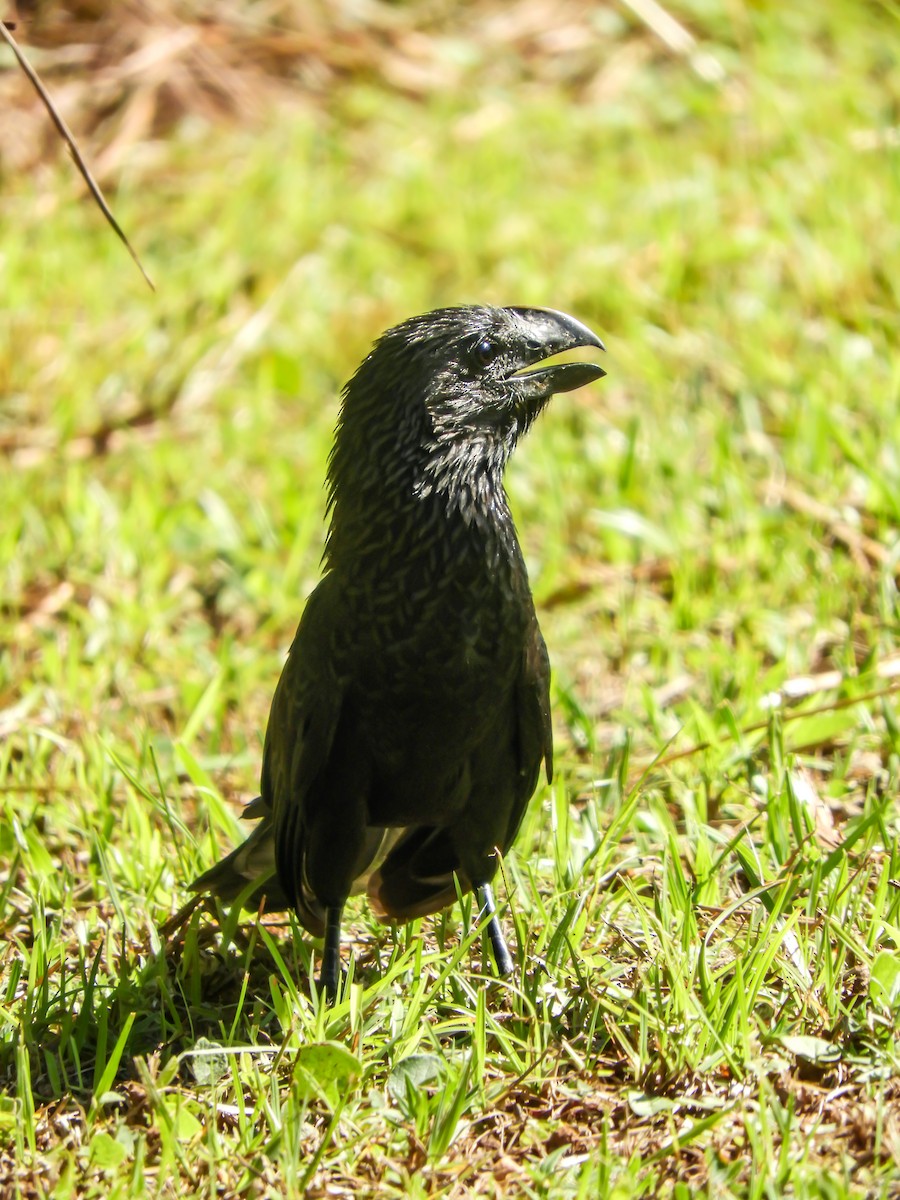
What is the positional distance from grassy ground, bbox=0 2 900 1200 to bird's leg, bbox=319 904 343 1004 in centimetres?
11

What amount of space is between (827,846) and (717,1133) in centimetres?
91

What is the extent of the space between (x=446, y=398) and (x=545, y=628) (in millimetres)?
1616

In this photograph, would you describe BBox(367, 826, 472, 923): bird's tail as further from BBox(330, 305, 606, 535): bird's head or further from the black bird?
BBox(330, 305, 606, 535): bird's head

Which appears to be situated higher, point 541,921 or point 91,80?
point 91,80

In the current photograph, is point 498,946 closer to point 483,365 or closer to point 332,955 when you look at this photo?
point 332,955

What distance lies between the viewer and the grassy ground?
259cm

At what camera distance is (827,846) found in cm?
325

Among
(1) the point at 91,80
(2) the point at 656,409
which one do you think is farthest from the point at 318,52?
(2) the point at 656,409

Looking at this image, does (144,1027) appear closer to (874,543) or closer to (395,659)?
(395,659)

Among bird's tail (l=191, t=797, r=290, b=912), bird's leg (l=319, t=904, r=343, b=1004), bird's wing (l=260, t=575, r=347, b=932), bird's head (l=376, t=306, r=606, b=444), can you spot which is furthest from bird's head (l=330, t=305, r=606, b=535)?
bird's leg (l=319, t=904, r=343, b=1004)

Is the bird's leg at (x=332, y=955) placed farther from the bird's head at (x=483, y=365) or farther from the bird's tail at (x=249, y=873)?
the bird's head at (x=483, y=365)

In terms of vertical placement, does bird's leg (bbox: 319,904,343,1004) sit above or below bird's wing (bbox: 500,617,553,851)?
below

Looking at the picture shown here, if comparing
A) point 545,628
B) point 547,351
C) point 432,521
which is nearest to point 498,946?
point 432,521

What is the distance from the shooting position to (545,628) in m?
4.48
